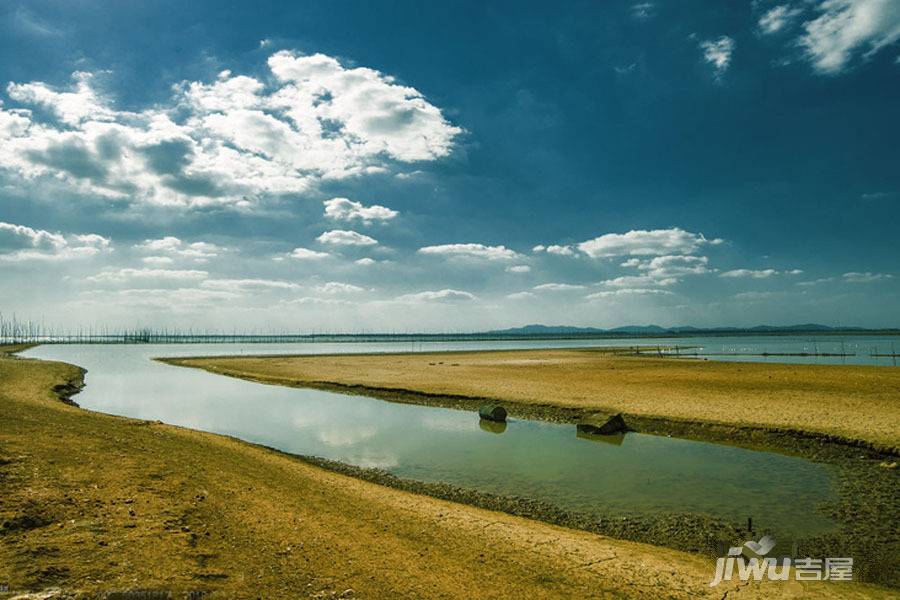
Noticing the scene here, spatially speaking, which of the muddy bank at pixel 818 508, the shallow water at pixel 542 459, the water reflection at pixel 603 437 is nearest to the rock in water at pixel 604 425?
the water reflection at pixel 603 437

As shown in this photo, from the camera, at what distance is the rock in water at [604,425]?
22.3m

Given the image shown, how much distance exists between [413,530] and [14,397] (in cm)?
2990

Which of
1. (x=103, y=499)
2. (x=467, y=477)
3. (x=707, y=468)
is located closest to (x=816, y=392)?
(x=707, y=468)

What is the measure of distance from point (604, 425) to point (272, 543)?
17.2 metres

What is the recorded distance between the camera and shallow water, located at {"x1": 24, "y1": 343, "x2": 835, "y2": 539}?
1324 centimetres

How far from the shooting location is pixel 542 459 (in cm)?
1819

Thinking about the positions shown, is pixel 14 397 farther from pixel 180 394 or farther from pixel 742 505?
pixel 742 505

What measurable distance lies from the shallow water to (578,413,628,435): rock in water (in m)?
0.64

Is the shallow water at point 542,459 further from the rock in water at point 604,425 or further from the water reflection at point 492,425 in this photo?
the rock in water at point 604,425

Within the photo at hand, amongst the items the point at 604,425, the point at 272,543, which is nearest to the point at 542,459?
the point at 604,425

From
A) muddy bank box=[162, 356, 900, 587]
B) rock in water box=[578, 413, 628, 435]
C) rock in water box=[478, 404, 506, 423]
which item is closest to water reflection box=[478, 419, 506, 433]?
rock in water box=[478, 404, 506, 423]

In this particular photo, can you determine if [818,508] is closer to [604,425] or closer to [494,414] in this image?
[604,425]

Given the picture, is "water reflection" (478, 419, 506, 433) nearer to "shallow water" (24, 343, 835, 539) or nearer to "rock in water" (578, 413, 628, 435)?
"shallow water" (24, 343, 835, 539)

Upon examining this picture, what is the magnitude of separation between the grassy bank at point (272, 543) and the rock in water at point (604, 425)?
11651mm
